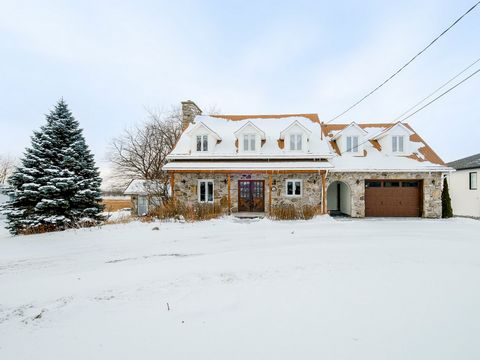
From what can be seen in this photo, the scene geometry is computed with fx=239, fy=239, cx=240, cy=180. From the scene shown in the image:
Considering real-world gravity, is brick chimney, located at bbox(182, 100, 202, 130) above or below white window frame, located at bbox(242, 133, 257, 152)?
above

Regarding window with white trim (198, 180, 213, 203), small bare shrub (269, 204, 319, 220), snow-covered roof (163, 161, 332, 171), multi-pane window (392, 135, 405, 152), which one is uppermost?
multi-pane window (392, 135, 405, 152)

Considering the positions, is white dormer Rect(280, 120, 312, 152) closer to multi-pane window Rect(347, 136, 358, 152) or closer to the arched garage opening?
multi-pane window Rect(347, 136, 358, 152)

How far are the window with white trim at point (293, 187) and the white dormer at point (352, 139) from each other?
162 inches

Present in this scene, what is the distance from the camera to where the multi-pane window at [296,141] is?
16281mm

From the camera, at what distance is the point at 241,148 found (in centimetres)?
1633

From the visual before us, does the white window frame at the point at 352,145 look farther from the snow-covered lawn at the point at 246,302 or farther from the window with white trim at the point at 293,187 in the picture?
the snow-covered lawn at the point at 246,302

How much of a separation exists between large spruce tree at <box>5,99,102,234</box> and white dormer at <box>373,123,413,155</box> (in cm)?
1870

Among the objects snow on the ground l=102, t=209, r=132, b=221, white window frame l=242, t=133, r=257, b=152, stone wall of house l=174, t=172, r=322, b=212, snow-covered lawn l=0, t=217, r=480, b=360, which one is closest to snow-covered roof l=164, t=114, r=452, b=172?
white window frame l=242, t=133, r=257, b=152

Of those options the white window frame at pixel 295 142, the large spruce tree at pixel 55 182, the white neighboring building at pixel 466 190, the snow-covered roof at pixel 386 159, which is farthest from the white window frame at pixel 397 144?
the large spruce tree at pixel 55 182

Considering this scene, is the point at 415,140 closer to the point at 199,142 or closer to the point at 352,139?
the point at 352,139

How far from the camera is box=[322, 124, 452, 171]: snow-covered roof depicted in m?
15.5

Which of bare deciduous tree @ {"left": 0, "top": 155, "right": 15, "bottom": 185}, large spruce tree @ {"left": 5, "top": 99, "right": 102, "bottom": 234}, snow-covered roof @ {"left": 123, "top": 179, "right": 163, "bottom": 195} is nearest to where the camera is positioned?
large spruce tree @ {"left": 5, "top": 99, "right": 102, "bottom": 234}

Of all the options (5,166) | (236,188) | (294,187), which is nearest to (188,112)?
(236,188)

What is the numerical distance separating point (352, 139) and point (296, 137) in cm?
429
